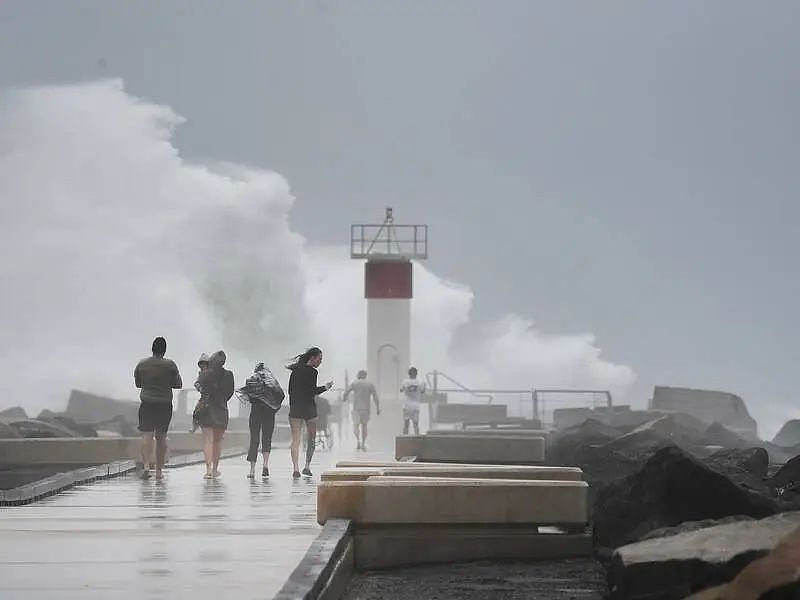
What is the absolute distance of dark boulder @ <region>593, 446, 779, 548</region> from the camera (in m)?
12.6

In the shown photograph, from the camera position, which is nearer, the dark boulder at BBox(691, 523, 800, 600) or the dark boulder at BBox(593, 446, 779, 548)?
the dark boulder at BBox(691, 523, 800, 600)

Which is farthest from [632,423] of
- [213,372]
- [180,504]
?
[180,504]

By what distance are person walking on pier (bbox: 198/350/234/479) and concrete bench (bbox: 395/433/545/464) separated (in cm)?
365

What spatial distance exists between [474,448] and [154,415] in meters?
5.38

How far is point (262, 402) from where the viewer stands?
18250mm

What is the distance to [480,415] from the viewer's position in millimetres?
42781

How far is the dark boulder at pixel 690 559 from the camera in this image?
7.92 m

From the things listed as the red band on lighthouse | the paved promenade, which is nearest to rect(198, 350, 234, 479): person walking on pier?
the paved promenade

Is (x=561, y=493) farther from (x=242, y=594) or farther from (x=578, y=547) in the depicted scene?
(x=242, y=594)

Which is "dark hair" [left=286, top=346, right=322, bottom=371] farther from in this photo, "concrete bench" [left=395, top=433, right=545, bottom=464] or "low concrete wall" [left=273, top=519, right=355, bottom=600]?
"low concrete wall" [left=273, top=519, right=355, bottom=600]

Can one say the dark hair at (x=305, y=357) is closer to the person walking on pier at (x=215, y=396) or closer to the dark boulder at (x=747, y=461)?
the person walking on pier at (x=215, y=396)

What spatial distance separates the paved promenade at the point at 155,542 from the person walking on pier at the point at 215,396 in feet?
7.40

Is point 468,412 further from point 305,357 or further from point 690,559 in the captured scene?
point 690,559

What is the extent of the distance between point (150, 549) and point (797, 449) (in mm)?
39998
